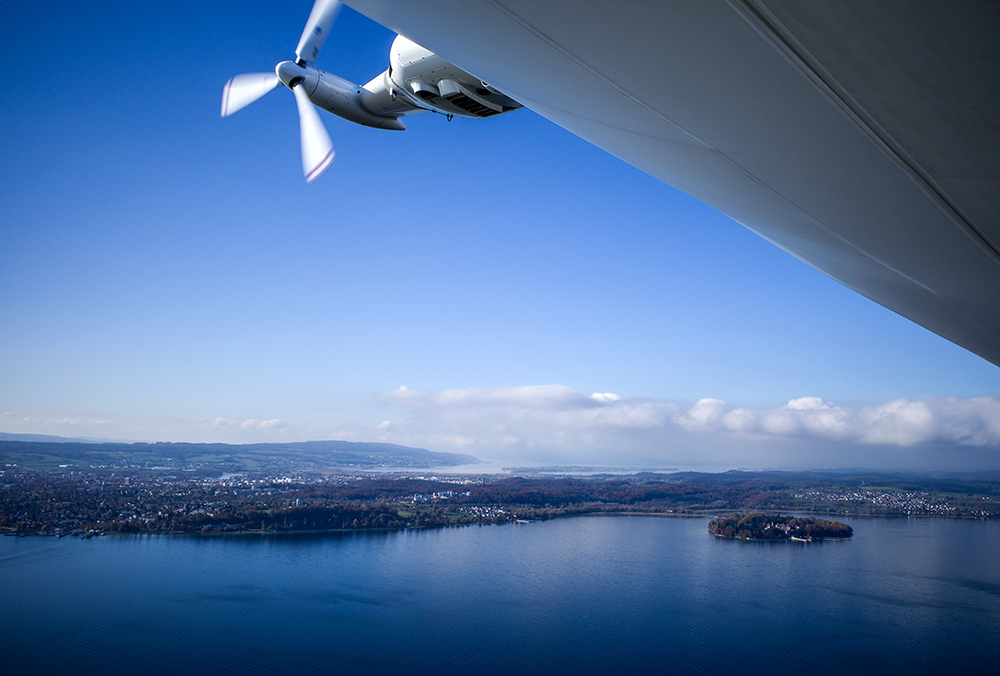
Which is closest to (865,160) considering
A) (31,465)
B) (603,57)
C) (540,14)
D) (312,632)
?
(603,57)

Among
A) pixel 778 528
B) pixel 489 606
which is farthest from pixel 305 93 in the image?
pixel 778 528

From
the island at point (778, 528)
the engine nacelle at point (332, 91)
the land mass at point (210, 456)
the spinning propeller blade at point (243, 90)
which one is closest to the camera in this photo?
the engine nacelle at point (332, 91)

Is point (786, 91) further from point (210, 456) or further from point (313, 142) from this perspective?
point (210, 456)

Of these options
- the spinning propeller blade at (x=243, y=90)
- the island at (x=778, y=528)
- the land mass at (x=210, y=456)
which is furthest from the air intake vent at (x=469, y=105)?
the land mass at (x=210, y=456)

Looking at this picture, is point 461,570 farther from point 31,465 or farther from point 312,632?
point 31,465

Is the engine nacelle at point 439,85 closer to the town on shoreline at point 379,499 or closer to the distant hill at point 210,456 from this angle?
the town on shoreline at point 379,499

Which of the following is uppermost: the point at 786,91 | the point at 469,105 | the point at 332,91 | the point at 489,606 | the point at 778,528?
the point at 332,91
